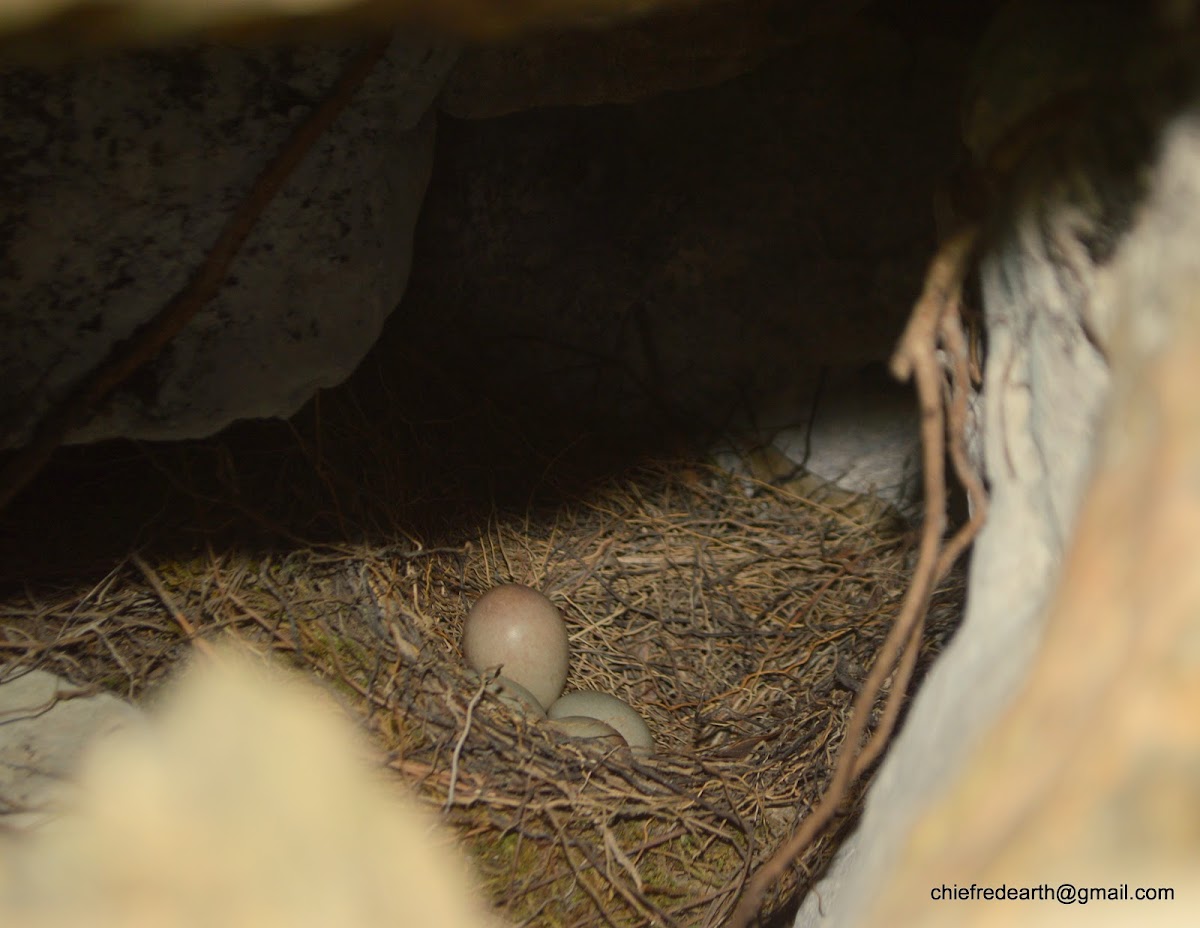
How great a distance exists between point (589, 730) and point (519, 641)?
0.20 m

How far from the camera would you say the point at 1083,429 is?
33.9 inches

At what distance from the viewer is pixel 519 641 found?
171cm

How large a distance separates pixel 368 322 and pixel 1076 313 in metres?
1.07

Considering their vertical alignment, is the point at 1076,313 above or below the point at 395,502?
above

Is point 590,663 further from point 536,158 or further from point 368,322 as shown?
point 536,158

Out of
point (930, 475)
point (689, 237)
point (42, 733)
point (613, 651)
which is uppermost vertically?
point (930, 475)

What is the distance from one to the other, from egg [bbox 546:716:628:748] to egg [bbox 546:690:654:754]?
0.13 ft

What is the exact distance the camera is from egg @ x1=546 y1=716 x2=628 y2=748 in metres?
1.60

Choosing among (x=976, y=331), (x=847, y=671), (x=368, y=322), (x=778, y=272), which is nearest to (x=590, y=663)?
(x=847, y=671)

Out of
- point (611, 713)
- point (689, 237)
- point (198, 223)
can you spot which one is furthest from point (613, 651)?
point (198, 223)

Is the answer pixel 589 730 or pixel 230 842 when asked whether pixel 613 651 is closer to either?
pixel 589 730

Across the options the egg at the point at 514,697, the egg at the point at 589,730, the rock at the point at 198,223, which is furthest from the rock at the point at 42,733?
the egg at the point at 589,730

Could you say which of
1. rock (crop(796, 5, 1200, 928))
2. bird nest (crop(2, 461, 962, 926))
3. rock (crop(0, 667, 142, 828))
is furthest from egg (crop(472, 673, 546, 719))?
rock (crop(796, 5, 1200, 928))

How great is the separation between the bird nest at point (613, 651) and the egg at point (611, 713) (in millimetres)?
94
